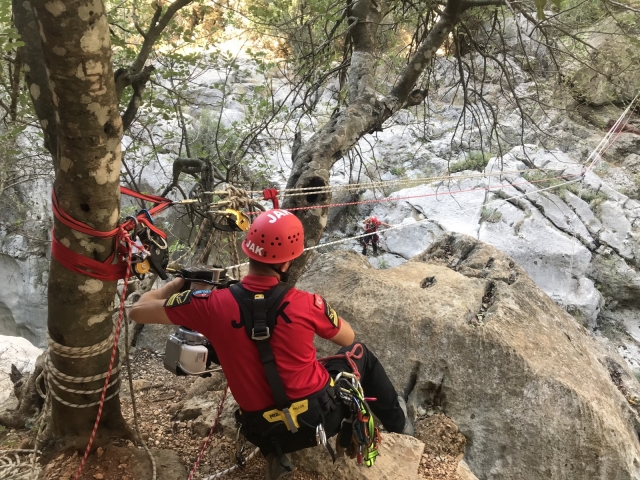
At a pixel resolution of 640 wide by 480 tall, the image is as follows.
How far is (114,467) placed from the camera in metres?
2.07

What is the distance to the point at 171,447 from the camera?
2.59 meters

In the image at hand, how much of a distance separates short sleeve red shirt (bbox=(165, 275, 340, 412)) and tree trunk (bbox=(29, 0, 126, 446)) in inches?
14.8

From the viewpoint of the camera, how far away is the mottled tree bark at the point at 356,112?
323 cm

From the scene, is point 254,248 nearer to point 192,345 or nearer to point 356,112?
point 192,345

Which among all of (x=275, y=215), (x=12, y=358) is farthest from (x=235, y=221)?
(x=12, y=358)

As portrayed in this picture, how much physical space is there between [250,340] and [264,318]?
0.12 meters

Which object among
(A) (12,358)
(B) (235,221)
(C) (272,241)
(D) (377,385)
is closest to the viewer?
(C) (272,241)

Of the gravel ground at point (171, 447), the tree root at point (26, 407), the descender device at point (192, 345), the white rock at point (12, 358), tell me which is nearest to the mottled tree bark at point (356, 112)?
the descender device at point (192, 345)

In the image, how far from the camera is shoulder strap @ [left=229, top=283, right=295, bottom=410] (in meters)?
1.75

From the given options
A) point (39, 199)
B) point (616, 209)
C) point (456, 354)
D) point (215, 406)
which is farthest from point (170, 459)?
point (39, 199)

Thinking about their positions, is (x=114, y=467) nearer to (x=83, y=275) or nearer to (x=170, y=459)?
(x=170, y=459)

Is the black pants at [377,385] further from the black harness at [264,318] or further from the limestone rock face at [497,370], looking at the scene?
the limestone rock face at [497,370]

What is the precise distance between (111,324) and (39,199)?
1219cm

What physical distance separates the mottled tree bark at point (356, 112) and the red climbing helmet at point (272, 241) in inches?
48.4
